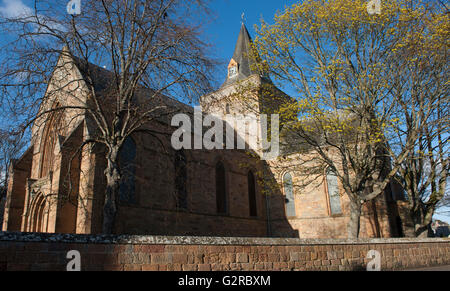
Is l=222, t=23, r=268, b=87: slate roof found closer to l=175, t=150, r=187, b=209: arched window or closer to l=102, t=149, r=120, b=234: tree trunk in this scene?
l=175, t=150, r=187, b=209: arched window

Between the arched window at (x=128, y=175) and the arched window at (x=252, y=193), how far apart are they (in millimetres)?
10735

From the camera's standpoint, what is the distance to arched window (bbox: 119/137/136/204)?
1523 cm

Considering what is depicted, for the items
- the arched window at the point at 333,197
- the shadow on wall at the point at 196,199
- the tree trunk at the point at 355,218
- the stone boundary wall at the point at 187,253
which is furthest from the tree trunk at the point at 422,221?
the shadow on wall at the point at 196,199

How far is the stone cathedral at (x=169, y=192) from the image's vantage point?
510 inches

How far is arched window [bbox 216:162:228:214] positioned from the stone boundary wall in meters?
12.5

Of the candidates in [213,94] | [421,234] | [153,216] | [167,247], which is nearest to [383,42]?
[213,94]

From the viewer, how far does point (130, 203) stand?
15.2 metres
